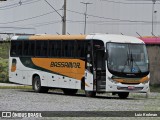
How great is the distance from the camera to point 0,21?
124 metres

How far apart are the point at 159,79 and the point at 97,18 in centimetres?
5996

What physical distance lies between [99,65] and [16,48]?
7684mm

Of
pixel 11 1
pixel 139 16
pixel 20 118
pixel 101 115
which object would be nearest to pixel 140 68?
pixel 101 115

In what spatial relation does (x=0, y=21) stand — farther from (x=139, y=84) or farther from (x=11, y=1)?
(x=139, y=84)

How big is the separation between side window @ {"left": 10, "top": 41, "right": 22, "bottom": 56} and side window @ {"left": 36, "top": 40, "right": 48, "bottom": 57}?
1818 millimetres

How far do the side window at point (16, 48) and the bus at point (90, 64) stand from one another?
3.65ft

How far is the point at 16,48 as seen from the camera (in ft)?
108

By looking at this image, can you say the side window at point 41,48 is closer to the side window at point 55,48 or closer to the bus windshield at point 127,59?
the side window at point 55,48

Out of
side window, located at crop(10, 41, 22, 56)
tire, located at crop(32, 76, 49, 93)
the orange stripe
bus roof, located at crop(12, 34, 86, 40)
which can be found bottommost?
tire, located at crop(32, 76, 49, 93)

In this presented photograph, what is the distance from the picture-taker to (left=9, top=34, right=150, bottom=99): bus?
87.0ft

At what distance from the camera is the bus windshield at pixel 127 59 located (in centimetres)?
2653

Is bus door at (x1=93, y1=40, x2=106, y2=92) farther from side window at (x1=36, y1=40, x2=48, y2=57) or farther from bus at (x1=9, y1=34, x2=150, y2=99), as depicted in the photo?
side window at (x1=36, y1=40, x2=48, y2=57)

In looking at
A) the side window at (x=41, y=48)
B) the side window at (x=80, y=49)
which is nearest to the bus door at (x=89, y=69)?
the side window at (x=80, y=49)

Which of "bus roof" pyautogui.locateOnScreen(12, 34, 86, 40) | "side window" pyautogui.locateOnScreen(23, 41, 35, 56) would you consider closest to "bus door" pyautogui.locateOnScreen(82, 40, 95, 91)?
"bus roof" pyautogui.locateOnScreen(12, 34, 86, 40)
